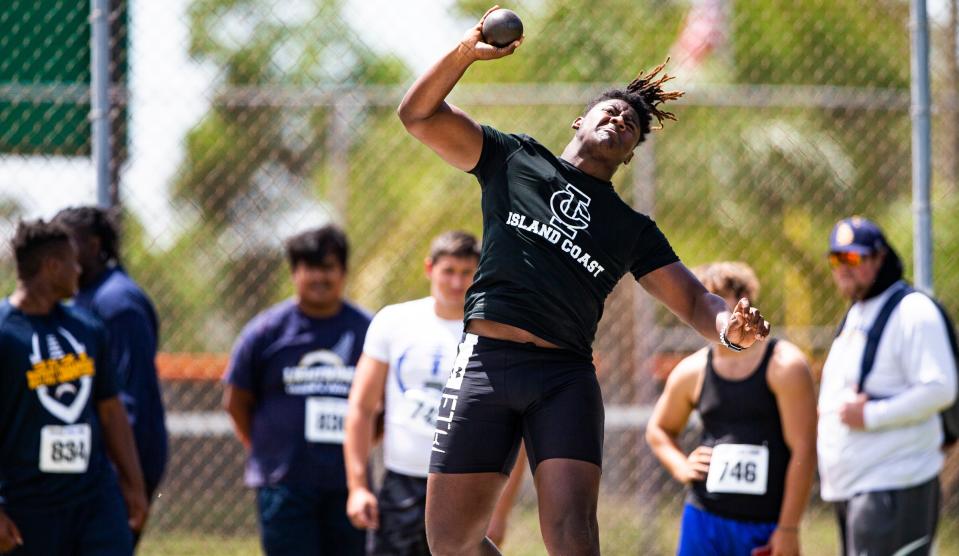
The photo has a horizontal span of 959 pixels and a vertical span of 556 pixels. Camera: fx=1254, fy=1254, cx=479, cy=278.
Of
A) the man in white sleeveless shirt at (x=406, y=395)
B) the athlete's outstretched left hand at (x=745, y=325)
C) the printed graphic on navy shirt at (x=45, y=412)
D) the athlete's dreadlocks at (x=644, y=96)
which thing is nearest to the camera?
the athlete's outstretched left hand at (x=745, y=325)

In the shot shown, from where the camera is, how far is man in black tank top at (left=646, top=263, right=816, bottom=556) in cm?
514

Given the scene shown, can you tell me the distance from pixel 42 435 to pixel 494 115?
6008 mm

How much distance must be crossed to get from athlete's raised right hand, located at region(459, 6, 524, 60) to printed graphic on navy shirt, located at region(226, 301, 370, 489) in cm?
269

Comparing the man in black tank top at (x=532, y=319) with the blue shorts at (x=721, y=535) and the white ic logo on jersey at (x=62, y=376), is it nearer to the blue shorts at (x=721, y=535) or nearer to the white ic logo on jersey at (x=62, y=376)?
the blue shorts at (x=721, y=535)

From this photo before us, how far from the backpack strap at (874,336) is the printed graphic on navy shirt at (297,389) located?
2400 millimetres

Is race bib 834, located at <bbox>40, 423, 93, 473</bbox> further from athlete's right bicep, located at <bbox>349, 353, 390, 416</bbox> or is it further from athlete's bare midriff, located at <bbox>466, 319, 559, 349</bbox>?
athlete's bare midriff, located at <bbox>466, 319, 559, 349</bbox>

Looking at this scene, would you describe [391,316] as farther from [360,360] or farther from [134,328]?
[134,328]

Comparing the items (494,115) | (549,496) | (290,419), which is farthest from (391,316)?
(494,115)

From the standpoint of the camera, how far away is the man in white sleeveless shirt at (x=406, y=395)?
558 centimetres

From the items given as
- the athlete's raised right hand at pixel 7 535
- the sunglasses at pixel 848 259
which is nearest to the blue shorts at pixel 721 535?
the sunglasses at pixel 848 259

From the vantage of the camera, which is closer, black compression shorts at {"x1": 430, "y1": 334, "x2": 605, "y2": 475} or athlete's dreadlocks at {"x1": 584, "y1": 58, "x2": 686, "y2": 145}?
black compression shorts at {"x1": 430, "y1": 334, "x2": 605, "y2": 475}

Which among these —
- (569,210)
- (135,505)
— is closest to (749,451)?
(569,210)

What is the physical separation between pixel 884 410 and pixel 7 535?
3706 millimetres

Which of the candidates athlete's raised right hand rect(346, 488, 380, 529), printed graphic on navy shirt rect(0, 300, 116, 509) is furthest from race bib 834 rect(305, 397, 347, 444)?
printed graphic on navy shirt rect(0, 300, 116, 509)
